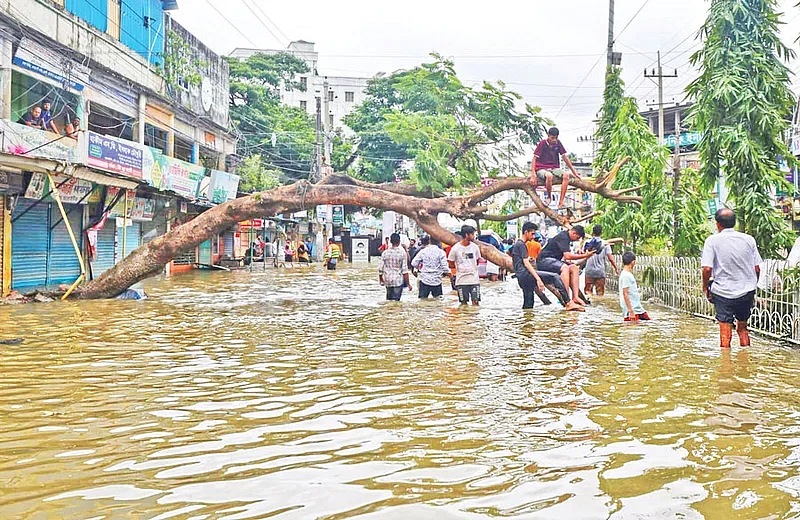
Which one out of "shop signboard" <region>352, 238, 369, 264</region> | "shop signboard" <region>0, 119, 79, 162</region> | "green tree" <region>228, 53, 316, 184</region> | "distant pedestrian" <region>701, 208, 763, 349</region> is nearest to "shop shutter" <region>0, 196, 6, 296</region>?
"shop signboard" <region>0, 119, 79, 162</region>

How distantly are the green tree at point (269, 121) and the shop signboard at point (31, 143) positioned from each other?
75.2 ft

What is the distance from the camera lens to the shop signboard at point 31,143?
15.8 metres

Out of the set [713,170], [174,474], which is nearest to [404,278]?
[713,170]

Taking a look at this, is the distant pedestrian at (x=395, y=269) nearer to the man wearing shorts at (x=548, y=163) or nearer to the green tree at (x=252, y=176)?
the man wearing shorts at (x=548, y=163)

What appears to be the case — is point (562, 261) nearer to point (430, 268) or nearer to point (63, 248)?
point (430, 268)

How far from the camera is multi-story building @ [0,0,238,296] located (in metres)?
16.8

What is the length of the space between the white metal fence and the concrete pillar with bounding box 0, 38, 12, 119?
14.6 meters

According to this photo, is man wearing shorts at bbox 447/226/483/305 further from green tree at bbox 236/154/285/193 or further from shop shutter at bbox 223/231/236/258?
shop shutter at bbox 223/231/236/258

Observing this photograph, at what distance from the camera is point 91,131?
2086cm

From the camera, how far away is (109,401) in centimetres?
614

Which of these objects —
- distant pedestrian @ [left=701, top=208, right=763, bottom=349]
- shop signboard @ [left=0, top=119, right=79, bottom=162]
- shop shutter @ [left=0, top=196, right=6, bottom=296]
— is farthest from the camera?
shop shutter @ [left=0, top=196, right=6, bottom=296]

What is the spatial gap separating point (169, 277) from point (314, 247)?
21465mm

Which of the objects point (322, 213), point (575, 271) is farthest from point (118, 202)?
point (322, 213)

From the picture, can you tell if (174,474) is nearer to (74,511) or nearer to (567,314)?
(74,511)
